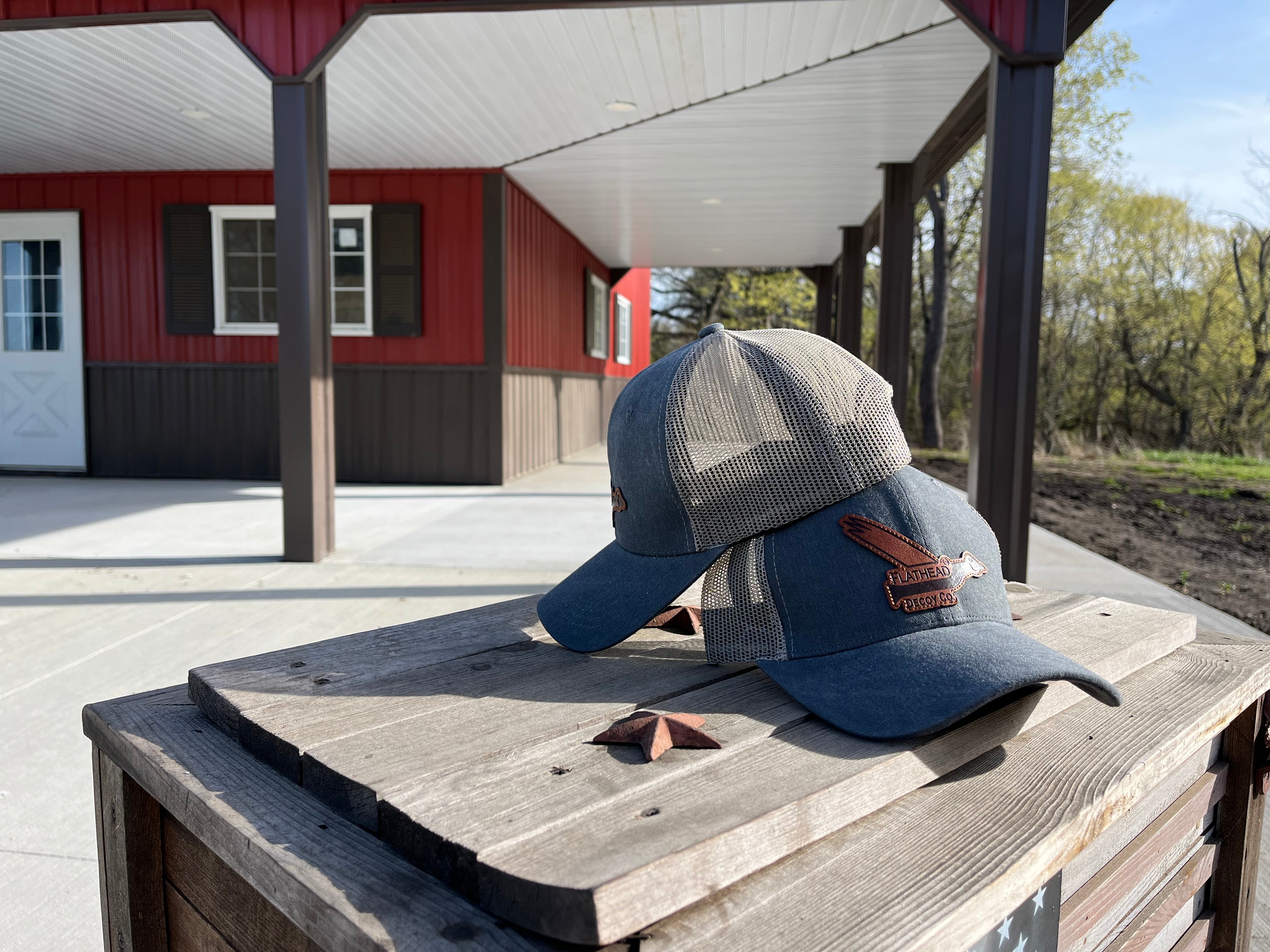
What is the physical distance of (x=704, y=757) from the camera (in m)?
0.77

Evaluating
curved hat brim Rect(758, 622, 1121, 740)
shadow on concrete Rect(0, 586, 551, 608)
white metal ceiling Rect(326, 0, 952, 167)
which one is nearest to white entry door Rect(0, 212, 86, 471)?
white metal ceiling Rect(326, 0, 952, 167)

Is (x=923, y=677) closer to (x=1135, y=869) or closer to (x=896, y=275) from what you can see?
(x=1135, y=869)

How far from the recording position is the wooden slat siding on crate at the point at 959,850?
0.59 m

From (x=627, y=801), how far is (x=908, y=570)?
15.7 inches

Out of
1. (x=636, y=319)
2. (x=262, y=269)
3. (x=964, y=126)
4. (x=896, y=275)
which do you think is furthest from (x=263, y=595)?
(x=636, y=319)

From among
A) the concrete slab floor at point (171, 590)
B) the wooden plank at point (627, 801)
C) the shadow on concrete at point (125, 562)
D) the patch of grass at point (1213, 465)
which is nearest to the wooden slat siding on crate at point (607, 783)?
the wooden plank at point (627, 801)

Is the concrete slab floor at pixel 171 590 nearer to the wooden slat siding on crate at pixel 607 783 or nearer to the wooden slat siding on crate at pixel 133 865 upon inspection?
the wooden slat siding on crate at pixel 133 865

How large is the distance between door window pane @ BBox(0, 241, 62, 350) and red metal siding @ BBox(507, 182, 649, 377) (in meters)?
4.25

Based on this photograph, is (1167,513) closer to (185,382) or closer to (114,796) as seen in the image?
(114,796)

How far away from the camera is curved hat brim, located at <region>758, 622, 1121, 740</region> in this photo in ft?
2.62

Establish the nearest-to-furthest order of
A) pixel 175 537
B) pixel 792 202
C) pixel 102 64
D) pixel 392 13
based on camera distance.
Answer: pixel 392 13, pixel 175 537, pixel 102 64, pixel 792 202

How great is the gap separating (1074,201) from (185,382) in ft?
58.0

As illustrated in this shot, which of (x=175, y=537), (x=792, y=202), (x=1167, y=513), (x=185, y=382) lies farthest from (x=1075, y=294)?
(x=175, y=537)

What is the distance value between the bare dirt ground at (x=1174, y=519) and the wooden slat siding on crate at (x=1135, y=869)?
2898 millimetres
